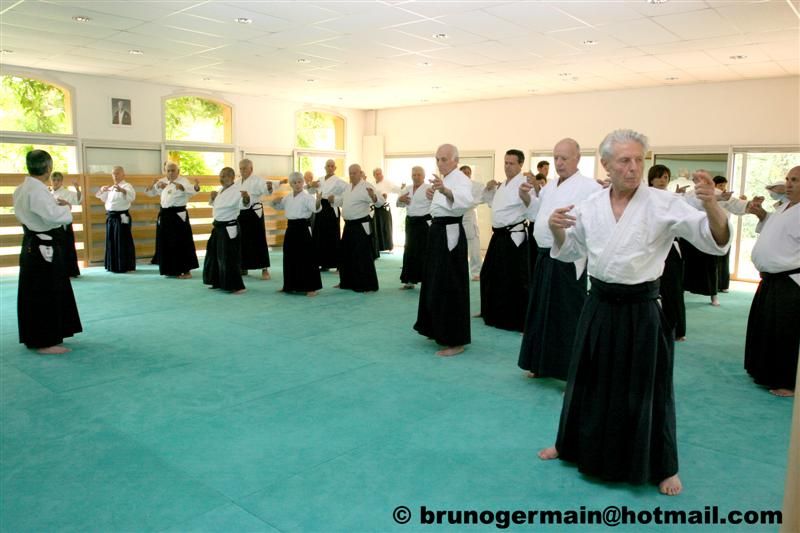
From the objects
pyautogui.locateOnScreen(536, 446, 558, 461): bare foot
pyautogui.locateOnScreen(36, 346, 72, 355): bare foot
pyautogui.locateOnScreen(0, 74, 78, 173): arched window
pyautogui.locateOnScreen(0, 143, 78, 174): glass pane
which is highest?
pyautogui.locateOnScreen(0, 74, 78, 173): arched window

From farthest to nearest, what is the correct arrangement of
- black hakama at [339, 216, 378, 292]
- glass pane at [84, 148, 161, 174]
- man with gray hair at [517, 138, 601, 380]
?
glass pane at [84, 148, 161, 174] < black hakama at [339, 216, 378, 292] < man with gray hair at [517, 138, 601, 380]

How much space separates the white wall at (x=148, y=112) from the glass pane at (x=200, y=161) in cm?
41

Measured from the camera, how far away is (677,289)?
532 cm

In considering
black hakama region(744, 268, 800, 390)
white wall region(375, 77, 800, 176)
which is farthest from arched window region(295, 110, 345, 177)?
black hakama region(744, 268, 800, 390)

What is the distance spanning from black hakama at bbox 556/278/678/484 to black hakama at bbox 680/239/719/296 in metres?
5.25

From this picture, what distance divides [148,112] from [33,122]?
1.79 metres

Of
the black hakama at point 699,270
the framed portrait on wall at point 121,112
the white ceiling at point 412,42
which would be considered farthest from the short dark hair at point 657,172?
the framed portrait on wall at point 121,112

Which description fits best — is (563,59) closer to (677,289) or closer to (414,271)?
(414,271)

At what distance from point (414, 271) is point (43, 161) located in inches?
175

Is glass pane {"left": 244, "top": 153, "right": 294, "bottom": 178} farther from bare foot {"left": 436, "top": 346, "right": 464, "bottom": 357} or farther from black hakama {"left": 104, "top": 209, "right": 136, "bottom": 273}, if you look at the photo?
bare foot {"left": 436, "top": 346, "right": 464, "bottom": 357}

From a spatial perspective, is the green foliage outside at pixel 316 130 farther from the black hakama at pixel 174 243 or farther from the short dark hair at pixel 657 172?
the short dark hair at pixel 657 172

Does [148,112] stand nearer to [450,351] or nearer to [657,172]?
[450,351]

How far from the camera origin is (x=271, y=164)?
1244 cm

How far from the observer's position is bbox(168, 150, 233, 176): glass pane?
36.7 feet
